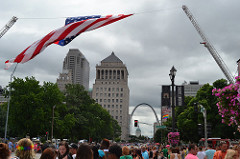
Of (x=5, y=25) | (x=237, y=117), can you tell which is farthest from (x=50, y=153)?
(x=5, y=25)

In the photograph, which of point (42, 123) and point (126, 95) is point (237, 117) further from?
point (126, 95)

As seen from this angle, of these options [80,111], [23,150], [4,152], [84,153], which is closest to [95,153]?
[84,153]

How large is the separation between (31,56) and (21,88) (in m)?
37.1

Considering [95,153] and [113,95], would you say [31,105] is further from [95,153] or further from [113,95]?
[113,95]

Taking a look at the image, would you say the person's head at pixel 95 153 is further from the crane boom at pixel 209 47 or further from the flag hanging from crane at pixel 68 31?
the crane boom at pixel 209 47

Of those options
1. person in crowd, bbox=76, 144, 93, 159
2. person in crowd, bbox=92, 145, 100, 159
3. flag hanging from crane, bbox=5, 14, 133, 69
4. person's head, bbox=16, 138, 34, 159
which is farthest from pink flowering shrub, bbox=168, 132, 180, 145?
person's head, bbox=16, 138, 34, 159

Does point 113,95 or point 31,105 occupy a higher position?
point 113,95

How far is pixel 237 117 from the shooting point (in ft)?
44.1

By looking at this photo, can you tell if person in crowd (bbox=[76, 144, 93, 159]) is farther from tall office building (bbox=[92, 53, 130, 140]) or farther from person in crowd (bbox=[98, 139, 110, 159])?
tall office building (bbox=[92, 53, 130, 140])

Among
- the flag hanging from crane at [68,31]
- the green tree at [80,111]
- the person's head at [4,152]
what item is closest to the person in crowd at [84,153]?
the person's head at [4,152]

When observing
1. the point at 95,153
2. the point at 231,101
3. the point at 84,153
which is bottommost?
the point at 95,153

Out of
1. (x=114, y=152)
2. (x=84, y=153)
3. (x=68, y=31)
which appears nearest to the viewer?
(x=84, y=153)

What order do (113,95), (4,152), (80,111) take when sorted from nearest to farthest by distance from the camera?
(4,152) → (80,111) → (113,95)

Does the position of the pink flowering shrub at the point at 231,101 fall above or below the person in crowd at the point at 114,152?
above
